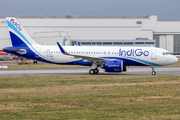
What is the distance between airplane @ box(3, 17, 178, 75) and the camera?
3253 centimetres

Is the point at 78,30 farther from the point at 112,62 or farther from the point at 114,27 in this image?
the point at 112,62

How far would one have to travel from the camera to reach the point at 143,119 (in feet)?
33.8

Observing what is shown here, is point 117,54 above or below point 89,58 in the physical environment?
above

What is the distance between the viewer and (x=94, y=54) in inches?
1316

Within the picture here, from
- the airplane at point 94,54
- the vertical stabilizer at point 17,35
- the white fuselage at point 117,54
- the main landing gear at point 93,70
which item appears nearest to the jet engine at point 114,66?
the airplane at point 94,54

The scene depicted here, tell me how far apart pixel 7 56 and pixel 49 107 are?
A: 77.7 meters

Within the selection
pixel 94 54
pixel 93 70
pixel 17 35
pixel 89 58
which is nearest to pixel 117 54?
pixel 94 54

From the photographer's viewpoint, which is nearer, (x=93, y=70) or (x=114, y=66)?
(x=114, y=66)

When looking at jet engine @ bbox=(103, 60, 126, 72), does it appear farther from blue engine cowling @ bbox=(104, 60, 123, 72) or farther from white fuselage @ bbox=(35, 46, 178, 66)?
white fuselage @ bbox=(35, 46, 178, 66)

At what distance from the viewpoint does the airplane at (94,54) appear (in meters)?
32.5

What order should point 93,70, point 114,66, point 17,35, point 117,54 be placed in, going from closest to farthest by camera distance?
point 114,66
point 93,70
point 117,54
point 17,35

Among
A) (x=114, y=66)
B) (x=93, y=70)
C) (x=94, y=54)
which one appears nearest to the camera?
(x=114, y=66)

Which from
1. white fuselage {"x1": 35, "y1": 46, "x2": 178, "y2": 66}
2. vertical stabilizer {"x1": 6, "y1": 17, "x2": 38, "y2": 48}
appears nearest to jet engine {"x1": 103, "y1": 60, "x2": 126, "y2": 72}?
white fuselage {"x1": 35, "y1": 46, "x2": 178, "y2": 66}

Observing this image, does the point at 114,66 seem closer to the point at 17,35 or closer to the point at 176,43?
the point at 17,35
